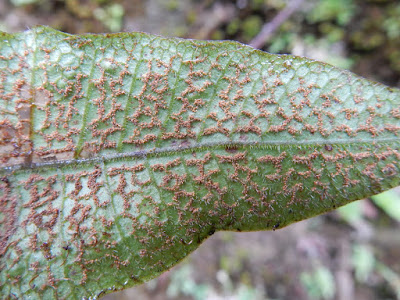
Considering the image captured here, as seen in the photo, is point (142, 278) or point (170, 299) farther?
point (170, 299)

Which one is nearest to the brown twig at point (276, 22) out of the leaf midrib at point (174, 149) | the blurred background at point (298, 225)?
the blurred background at point (298, 225)

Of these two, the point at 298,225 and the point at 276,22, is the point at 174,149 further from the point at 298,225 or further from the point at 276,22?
the point at 298,225

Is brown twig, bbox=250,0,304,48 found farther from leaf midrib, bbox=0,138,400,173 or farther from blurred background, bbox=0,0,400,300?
leaf midrib, bbox=0,138,400,173

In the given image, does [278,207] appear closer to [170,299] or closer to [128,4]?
[170,299]

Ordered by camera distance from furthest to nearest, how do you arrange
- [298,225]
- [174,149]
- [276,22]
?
1. [298,225]
2. [276,22]
3. [174,149]

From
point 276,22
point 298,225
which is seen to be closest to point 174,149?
point 276,22

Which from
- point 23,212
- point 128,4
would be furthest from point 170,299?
point 128,4

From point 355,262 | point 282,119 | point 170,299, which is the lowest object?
point 170,299

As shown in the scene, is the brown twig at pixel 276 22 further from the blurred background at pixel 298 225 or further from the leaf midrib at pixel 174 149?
the leaf midrib at pixel 174 149
